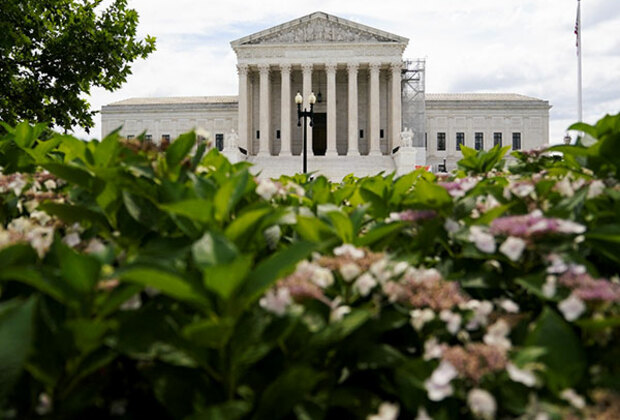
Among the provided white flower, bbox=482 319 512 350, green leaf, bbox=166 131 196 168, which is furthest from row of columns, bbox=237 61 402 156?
white flower, bbox=482 319 512 350

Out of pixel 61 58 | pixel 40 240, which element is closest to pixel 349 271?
pixel 40 240

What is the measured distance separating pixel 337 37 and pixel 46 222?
50232 millimetres

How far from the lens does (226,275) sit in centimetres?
95

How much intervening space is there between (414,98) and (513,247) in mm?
55595

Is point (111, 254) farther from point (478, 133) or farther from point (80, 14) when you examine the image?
point (478, 133)

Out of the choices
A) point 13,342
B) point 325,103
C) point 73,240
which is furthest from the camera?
point 325,103

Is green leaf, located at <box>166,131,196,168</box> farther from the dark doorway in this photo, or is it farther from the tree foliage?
the dark doorway

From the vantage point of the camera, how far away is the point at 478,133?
61.2 meters

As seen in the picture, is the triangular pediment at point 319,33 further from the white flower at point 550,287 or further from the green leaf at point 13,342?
the green leaf at point 13,342

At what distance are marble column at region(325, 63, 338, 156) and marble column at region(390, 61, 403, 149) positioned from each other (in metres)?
6.00

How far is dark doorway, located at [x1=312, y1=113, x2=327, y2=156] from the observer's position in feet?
171

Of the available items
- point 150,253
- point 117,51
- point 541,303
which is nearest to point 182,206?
point 150,253

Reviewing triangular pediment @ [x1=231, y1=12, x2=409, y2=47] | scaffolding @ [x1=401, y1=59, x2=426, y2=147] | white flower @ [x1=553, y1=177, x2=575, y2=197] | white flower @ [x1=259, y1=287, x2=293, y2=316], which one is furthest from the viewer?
scaffolding @ [x1=401, y1=59, x2=426, y2=147]

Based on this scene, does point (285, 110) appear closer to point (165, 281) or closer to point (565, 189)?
point (565, 189)
